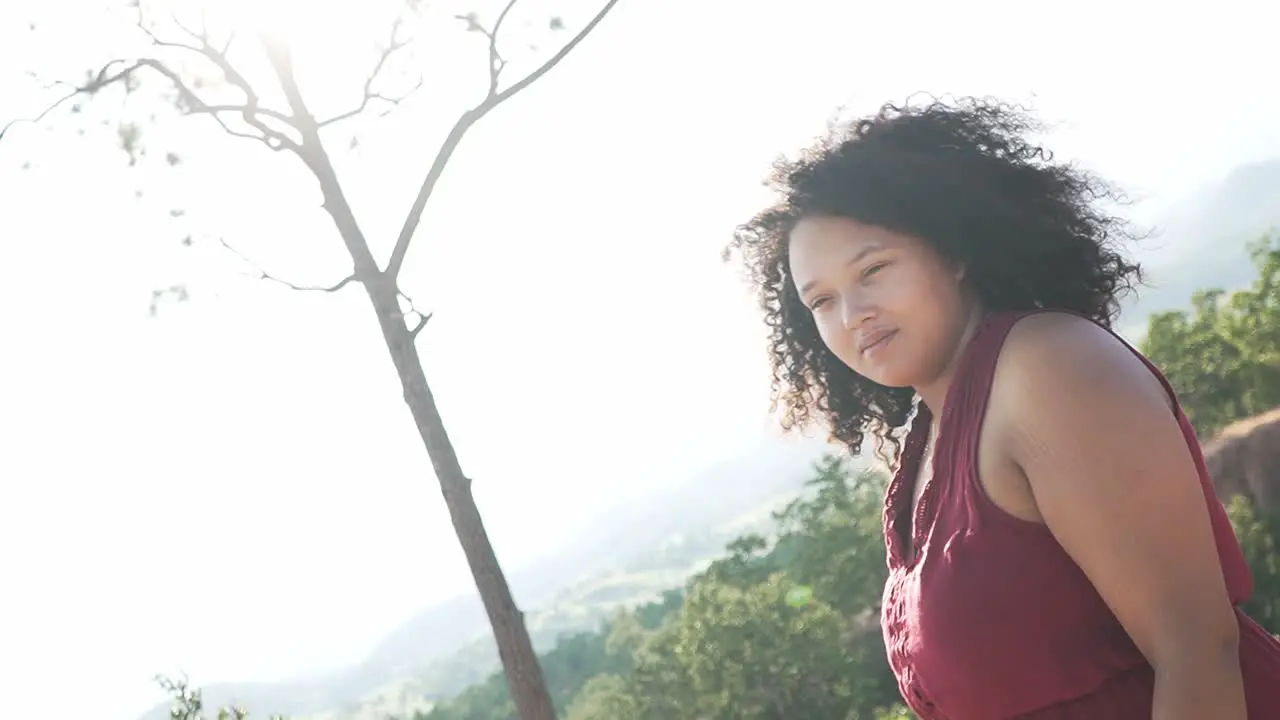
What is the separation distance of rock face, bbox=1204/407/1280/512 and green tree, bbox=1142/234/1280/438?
3.24 metres

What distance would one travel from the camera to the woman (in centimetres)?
104

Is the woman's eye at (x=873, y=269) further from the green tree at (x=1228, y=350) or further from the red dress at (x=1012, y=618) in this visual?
the green tree at (x=1228, y=350)

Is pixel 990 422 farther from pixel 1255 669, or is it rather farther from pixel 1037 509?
pixel 1255 669

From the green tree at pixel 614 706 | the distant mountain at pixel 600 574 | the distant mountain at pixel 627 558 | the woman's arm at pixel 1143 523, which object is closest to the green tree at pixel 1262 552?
the green tree at pixel 614 706

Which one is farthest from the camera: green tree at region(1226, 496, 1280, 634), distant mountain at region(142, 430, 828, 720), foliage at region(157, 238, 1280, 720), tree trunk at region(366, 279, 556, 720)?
distant mountain at region(142, 430, 828, 720)

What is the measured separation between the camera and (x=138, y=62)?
181 inches

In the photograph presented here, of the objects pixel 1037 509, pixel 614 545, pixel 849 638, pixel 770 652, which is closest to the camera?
pixel 1037 509

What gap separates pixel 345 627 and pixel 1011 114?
15077 cm

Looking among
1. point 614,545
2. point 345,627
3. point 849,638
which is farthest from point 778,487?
point 849,638

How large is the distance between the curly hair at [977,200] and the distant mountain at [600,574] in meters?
84.8

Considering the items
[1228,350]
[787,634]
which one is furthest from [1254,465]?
[787,634]

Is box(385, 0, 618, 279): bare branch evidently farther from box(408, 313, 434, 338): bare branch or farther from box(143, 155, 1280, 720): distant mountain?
box(143, 155, 1280, 720): distant mountain

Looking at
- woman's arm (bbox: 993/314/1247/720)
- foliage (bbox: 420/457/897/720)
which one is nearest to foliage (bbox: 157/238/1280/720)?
foliage (bbox: 420/457/897/720)

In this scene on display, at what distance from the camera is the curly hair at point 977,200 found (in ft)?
4.44
